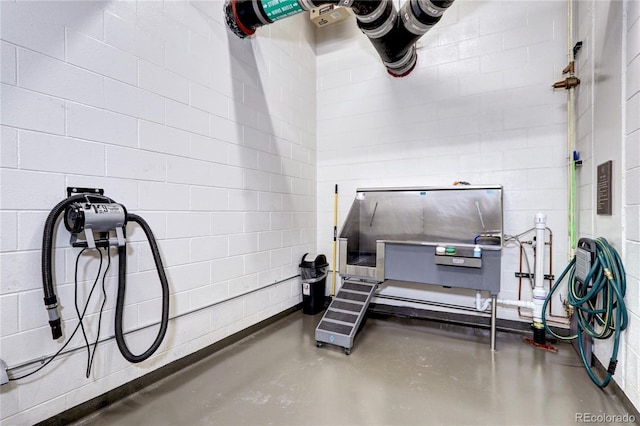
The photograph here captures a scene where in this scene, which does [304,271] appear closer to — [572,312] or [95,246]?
[95,246]

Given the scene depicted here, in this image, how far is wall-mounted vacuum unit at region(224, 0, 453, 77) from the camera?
2.40m

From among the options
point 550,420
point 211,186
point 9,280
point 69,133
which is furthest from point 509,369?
point 69,133

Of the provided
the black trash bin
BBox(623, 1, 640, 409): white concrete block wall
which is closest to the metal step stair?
the black trash bin

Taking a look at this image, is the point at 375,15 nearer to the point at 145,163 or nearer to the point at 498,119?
the point at 498,119

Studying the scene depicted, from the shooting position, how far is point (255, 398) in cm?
196

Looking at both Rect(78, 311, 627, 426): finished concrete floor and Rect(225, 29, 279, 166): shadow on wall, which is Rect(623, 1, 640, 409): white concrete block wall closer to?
Rect(78, 311, 627, 426): finished concrete floor

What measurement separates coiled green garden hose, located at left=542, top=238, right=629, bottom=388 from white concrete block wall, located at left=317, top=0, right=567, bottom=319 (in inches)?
27.0

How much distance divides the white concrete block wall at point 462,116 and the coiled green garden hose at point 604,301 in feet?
2.25

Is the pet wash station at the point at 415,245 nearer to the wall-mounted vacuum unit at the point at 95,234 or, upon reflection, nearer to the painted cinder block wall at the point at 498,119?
the painted cinder block wall at the point at 498,119

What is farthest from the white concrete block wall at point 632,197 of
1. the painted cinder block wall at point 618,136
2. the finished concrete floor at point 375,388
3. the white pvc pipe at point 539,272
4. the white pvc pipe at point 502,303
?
the white pvc pipe at point 502,303

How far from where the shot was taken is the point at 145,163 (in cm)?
204

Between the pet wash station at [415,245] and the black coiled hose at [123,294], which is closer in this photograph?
the black coiled hose at [123,294]

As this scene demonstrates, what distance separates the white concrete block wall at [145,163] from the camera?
150 cm

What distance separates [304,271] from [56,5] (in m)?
2.97
